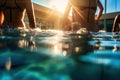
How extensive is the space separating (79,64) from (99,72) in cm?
22

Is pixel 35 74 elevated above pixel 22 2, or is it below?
below

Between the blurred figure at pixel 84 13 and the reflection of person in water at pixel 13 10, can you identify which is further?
the blurred figure at pixel 84 13

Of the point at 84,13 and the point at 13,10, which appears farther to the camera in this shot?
the point at 84,13

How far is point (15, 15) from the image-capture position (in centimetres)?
644

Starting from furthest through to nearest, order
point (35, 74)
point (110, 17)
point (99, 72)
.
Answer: point (110, 17)
point (99, 72)
point (35, 74)

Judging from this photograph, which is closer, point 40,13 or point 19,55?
point 19,55

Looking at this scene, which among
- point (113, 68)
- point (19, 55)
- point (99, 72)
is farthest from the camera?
point (19, 55)

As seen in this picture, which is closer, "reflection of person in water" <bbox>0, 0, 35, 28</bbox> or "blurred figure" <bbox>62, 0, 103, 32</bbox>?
"reflection of person in water" <bbox>0, 0, 35, 28</bbox>

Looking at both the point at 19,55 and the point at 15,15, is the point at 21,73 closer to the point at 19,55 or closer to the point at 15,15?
the point at 19,55

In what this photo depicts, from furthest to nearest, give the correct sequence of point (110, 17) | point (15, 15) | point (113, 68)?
point (110, 17) < point (15, 15) < point (113, 68)

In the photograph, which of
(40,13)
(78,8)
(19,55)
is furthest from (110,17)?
(19,55)

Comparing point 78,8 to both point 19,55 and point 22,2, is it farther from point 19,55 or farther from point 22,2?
point 19,55

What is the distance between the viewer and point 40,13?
2575cm

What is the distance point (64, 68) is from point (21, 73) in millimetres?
284
